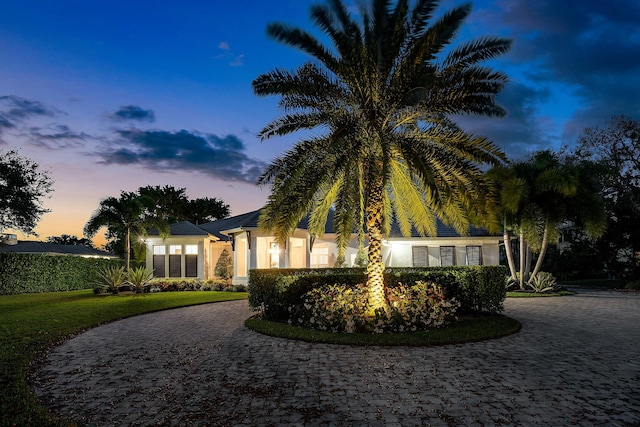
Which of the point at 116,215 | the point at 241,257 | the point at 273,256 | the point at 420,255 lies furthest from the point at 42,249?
the point at 420,255

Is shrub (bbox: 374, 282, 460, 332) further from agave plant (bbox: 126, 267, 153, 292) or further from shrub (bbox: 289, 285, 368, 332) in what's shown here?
agave plant (bbox: 126, 267, 153, 292)

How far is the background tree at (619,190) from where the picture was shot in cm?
2686

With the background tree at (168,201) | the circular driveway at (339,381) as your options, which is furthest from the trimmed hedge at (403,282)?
the background tree at (168,201)

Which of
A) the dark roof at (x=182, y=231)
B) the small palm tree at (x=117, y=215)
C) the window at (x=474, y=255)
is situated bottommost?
the window at (x=474, y=255)

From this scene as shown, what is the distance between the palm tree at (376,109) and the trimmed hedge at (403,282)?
2185 mm

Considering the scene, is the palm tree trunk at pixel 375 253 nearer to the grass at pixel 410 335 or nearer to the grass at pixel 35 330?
the grass at pixel 410 335

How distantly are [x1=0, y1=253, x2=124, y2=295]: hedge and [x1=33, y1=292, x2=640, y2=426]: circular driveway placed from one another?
16278mm

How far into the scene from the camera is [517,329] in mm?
9969

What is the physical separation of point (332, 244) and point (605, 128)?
22.8m

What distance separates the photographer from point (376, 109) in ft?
33.5

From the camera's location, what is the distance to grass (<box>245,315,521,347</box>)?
8.41 meters

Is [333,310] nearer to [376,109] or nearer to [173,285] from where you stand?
[376,109]

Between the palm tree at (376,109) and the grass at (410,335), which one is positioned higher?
the palm tree at (376,109)

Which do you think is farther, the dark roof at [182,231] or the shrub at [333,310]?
the dark roof at [182,231]
